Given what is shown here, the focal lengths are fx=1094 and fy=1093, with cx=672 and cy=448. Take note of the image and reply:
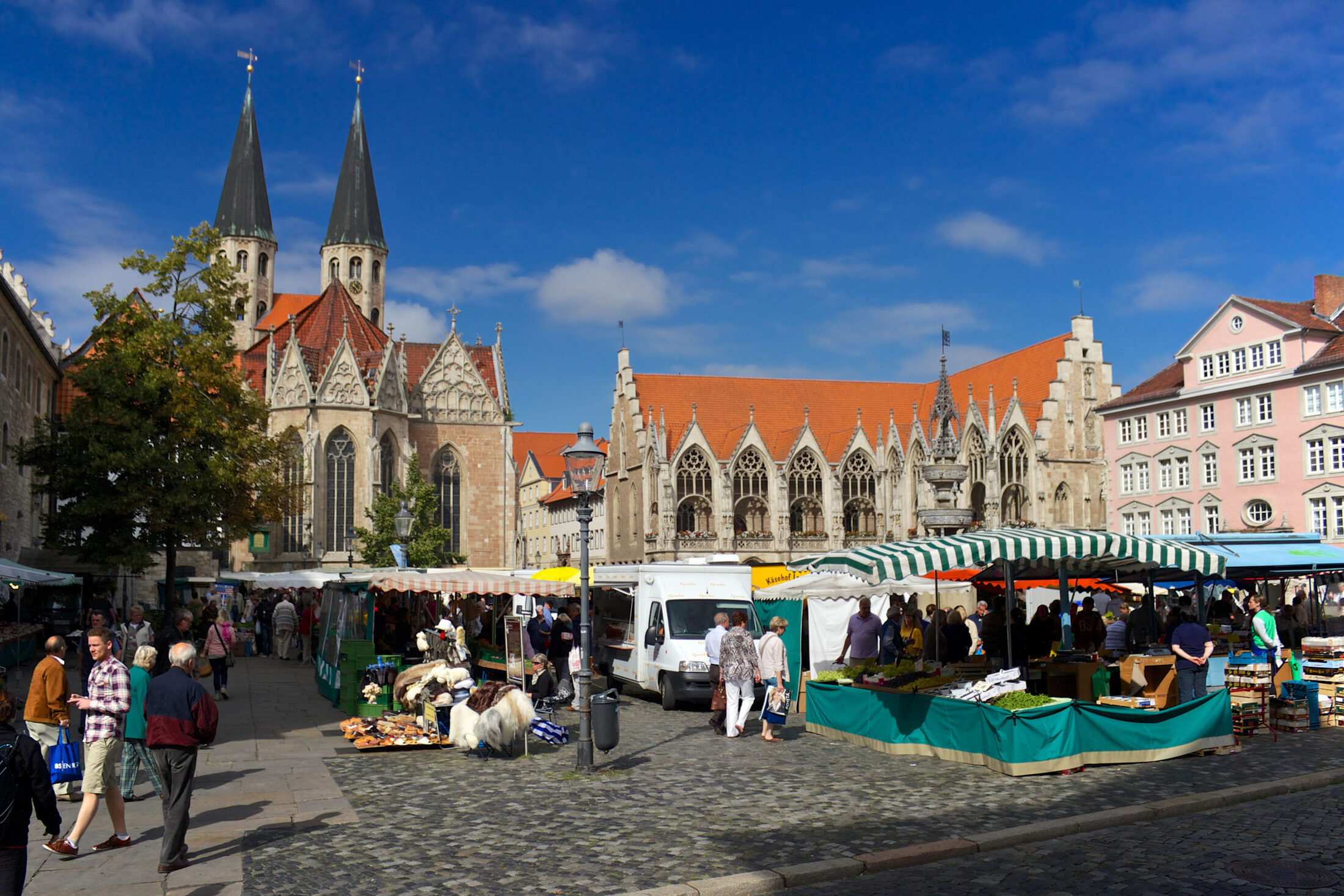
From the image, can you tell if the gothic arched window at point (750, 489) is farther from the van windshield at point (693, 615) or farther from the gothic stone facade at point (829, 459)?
the van windshield at point (693, 615)

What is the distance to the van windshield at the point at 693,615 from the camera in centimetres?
1767

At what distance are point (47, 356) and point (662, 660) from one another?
94.8 feet

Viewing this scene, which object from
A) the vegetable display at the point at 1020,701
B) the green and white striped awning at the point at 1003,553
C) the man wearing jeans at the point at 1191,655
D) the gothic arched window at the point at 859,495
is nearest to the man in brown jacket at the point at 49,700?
the green and white striped awning at the point at 1003,553

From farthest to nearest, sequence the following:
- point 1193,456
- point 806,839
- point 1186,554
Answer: point 1193,456 → point 1186,554 → point 806,839

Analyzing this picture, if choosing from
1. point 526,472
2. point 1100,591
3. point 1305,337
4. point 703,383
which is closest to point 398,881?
point 1100,591

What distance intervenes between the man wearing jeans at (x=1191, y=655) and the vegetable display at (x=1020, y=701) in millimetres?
2002

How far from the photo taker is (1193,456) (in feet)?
153

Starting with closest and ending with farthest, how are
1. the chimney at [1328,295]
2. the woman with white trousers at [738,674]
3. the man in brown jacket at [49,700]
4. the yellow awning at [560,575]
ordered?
the man in brown jacket at [49,700]
the woman with white trousers at [738,674]
the yellow awning at [560,575]
the chimney at [1328,295]

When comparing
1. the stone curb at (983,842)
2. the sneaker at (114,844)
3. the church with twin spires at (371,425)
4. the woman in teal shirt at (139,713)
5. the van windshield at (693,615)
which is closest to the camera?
the stone curb at (983,842)

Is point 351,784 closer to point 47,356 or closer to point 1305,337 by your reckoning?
point 47,356

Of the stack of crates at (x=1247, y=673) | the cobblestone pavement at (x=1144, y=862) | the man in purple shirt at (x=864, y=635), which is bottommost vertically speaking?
the cobblestone pavement at (x=1144, y=862)

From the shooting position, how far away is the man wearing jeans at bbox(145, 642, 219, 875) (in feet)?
25.1

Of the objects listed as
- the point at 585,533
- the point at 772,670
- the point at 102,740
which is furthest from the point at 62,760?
the point at 772,670

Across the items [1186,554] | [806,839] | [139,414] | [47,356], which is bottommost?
[806,839]
